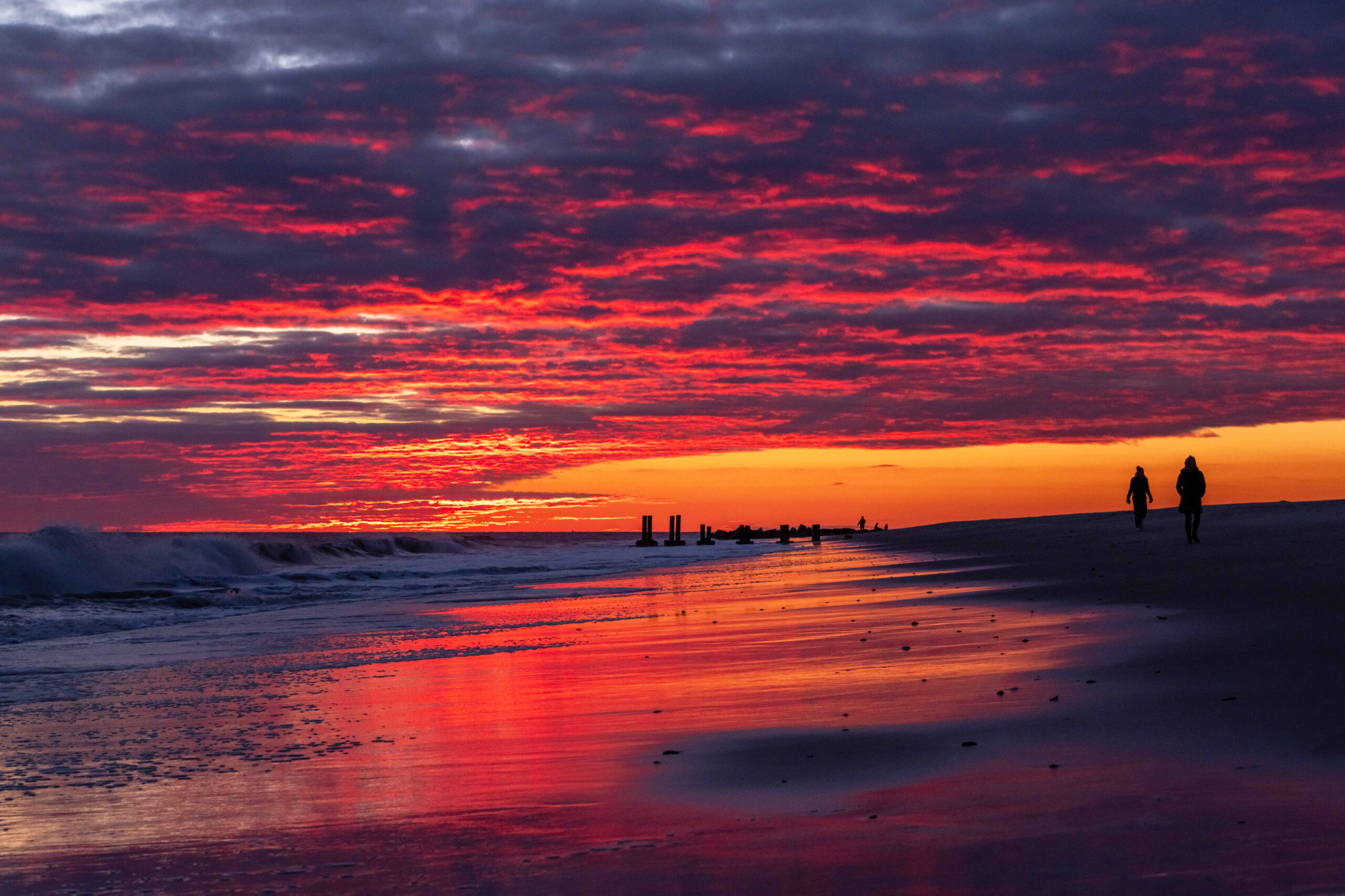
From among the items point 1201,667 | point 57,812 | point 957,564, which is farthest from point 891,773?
point 957,564

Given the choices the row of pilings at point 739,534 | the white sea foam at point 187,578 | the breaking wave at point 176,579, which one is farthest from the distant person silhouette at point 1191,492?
the row of pilings at point 739,534

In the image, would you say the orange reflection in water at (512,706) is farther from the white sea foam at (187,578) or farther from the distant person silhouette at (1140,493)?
the distant person silhouette at (1140,493)

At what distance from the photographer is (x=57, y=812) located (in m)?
6.41

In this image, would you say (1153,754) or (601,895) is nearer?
(601,895)

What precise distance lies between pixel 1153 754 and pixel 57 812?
237 inches

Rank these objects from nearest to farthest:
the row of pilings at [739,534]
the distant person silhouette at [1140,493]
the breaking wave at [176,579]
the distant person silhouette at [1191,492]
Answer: the breaking wave at [176,579]
the distant person silhouette at [1191,492]
the distant person silhouette at [1140,493]
the row of pilings at [739,534]

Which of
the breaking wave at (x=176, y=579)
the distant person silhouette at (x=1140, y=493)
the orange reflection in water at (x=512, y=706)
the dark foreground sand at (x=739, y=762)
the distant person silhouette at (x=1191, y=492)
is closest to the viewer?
the dark foreground sand at (x=739, y=762)

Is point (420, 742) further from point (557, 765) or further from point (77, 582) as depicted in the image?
point (77, 582)

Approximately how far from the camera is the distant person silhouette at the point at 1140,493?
37.5 m

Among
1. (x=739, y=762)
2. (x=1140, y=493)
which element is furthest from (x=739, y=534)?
(x=739, y=762)

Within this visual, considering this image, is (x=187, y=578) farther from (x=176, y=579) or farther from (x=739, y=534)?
(x=739, y=534)

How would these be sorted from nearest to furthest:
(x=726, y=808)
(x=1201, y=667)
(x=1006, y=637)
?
(x=726, y=808)
(x=1201, y=667)
(x=1006, y=637)

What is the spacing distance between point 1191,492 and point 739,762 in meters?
24.6

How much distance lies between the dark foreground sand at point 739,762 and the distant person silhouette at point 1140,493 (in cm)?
2386
